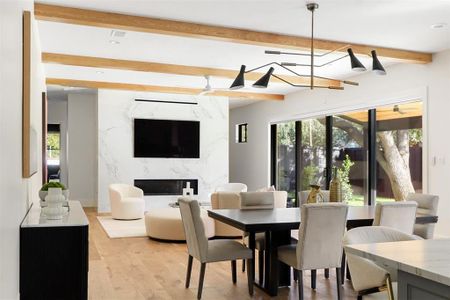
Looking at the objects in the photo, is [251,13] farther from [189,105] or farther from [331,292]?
[189,105]

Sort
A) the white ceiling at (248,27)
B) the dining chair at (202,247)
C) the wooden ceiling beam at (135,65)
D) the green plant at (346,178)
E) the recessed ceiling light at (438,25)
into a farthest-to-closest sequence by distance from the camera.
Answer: the green plant at (346,178) → the wooden ceiling beam at (135,65) → the recessed ceiling light at (438,25) → the white ceiling at (248,27) → the dining chair at (202,247)

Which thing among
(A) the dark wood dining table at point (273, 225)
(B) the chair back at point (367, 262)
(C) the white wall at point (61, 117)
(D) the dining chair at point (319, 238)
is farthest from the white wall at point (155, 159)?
(B) the chair back at point (367, 262)

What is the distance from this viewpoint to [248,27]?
5023mm

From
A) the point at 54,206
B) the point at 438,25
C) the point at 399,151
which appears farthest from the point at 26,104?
the point at 399,151

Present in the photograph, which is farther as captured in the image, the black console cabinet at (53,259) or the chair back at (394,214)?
the chair back at (394,214)

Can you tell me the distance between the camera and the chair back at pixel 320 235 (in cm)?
364

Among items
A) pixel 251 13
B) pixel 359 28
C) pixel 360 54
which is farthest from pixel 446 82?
pixel 251 13

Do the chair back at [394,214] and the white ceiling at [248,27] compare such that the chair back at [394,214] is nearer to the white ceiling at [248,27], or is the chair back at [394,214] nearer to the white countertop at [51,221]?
the white ceiling at [248,27]

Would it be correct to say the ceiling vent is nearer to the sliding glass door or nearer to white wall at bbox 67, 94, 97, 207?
the sliding glass door

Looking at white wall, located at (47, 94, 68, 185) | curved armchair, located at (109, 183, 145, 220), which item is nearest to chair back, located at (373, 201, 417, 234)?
curved armchair, located at (109, 183, 145, 220)

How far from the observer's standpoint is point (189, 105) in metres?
10.5

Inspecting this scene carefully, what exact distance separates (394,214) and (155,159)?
7041 mm

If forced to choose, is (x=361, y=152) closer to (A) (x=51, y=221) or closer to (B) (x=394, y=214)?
(B) (x=394, y=214)

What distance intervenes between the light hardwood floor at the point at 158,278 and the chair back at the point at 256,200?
2.49 ft
